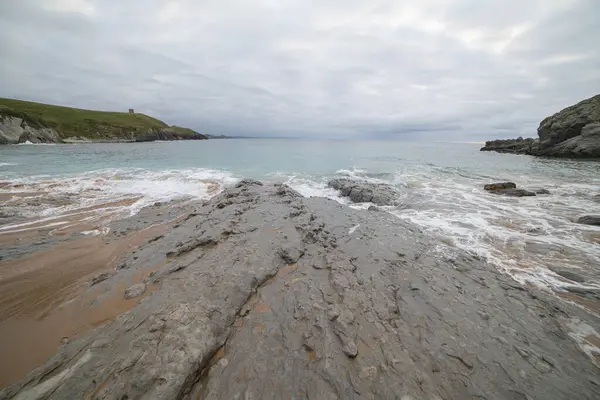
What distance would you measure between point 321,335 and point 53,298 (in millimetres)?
5634

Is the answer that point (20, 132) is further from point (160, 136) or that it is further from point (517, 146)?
point (517, 146)

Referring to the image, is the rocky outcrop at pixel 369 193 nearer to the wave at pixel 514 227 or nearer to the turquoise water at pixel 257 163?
the wave at pixel 514 227

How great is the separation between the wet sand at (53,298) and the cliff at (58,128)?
294ft

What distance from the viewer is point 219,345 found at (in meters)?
3.36

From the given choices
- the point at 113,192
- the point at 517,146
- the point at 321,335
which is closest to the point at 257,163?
the point at 113,192

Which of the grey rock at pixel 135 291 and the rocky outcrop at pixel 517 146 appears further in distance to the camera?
the rocky outcrop at pixel 517 146

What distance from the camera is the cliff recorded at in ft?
205

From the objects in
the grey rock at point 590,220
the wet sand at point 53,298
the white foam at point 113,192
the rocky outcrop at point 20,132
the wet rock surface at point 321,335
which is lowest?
the white foam at point 113,192

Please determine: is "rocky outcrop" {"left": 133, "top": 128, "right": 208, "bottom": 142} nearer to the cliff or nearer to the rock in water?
the cliff

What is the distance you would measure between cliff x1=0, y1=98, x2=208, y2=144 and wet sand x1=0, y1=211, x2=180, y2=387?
8960 centimetres

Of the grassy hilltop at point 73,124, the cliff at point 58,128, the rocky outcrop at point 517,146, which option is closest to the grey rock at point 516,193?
the rocky outcrop at point 517,146

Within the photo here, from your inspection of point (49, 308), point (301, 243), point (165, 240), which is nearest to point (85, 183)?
point (165, 240)

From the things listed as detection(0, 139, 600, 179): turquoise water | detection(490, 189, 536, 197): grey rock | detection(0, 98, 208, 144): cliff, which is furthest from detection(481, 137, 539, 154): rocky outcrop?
detection(0, 98, 208, 144): cliff

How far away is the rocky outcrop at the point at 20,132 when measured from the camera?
5947 cm
